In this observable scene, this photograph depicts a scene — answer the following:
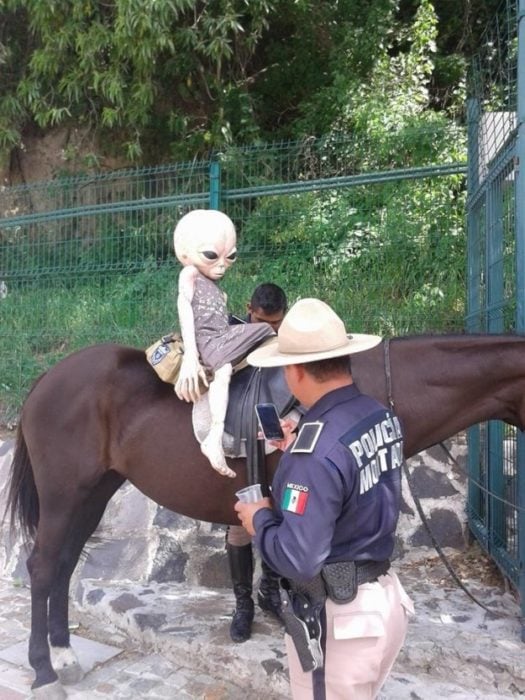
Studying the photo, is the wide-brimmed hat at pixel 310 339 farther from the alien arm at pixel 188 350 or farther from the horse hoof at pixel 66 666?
the horse hoof at pixel 66 666

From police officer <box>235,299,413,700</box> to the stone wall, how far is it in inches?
104

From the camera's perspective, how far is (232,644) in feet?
11.5

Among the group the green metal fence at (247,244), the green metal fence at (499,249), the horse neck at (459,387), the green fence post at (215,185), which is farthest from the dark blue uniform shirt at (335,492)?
the green fence post at (215,185)

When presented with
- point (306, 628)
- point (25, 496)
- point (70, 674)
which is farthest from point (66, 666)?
point (306, 628)

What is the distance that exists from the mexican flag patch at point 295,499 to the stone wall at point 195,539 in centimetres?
295

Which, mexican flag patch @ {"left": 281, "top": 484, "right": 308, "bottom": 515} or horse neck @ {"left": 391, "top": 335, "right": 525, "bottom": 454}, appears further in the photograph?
horse neck @ {"left": 391, "top": 335, "right": 525, "bottom": 454}

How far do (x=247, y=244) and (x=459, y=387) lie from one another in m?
3.43

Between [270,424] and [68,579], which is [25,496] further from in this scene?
[270,424]

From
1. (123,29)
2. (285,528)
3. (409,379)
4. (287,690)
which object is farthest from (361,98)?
(285,528)

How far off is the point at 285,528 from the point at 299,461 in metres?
0.18

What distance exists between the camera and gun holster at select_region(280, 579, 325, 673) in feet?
5.92

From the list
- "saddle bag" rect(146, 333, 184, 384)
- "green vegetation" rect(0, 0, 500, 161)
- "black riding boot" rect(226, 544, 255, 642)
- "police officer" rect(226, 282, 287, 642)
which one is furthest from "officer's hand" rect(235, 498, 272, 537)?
"green vegetation" rect(0, 0, 500, 161)

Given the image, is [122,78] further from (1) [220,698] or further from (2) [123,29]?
(1) [220,698]

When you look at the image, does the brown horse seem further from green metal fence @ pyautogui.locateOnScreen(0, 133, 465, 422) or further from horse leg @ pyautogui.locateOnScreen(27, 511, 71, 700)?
green metal fence @ pyautogui.locateOnScreen(0, 133, 465, 422)
